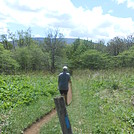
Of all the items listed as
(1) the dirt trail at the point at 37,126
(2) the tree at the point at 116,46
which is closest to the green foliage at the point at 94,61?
(2) the tree at the point at 116,46

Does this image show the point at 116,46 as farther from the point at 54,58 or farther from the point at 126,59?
the point at 54,58

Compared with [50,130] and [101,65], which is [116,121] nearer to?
[50,130]

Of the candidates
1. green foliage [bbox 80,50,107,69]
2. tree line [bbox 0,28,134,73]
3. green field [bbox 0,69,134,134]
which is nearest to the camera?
green field [bbox 0,69,134,134]

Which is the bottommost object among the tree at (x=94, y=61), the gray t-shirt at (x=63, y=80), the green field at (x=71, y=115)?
the tree at (x=94, y=61)

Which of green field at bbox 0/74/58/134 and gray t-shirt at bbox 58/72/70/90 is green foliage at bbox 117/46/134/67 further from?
gray t-shirt at bbox 58/72/70/90

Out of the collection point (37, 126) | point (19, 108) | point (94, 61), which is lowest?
point (94, 61)

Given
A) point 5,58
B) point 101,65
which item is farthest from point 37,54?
point 101,65

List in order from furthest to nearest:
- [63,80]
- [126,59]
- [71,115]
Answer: [126,59]
[63,80]
[71,115]

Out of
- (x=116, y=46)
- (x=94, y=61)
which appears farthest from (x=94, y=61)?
(x=116, y=46)

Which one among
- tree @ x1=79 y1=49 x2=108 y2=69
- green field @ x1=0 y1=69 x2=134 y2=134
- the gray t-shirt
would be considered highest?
the gray t-shirt

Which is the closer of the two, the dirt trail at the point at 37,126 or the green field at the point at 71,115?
the green field at the point at 71,115

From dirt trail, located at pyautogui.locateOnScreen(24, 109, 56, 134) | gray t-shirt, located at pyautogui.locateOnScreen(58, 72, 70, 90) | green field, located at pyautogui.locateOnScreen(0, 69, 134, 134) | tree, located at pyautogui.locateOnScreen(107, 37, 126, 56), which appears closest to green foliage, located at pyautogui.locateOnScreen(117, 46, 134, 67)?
tree, located at pyautogui.locateOnScreen(107, 37, 126, 56)

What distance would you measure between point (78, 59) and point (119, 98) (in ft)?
134

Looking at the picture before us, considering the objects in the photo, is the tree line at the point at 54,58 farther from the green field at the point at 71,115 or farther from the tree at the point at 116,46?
the green field at the point at 71,115
